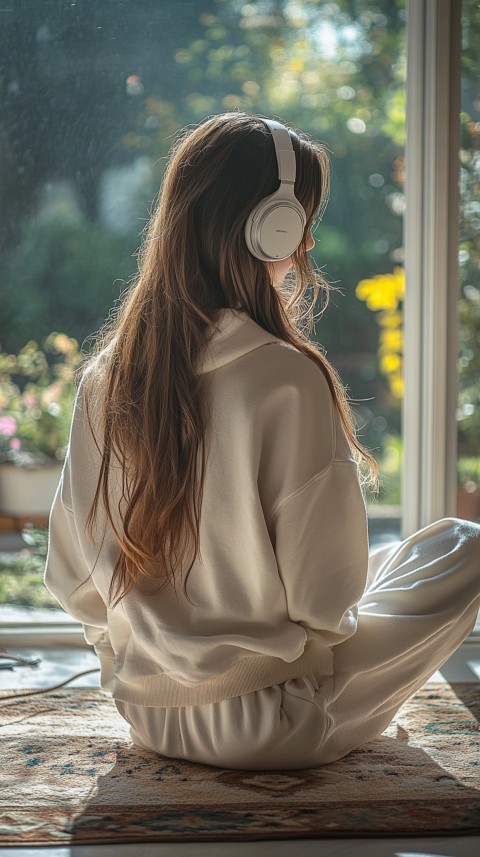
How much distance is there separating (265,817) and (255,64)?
1.85 metres

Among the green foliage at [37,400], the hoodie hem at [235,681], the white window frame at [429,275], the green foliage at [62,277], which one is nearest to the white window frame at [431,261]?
the white window frame at [429,275]

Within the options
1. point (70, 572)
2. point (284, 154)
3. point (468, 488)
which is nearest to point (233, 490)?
point (70, 572)

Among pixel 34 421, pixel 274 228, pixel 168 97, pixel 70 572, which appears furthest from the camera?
pixel 34 421

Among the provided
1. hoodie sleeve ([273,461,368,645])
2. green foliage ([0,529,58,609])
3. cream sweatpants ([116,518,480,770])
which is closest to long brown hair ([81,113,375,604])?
hoodie sleeve ([273,461,368,645])

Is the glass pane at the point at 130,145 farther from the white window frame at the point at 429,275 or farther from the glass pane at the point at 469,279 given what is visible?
the glass pane at the point at 469,279

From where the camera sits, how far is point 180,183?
1.73 m

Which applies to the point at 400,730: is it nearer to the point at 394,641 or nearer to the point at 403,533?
the point at 394,641

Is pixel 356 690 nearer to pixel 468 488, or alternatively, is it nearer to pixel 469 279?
pixel 468 488

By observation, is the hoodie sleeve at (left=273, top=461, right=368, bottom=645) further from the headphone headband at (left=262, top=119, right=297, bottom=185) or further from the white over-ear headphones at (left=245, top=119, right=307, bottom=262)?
the headphone headband at (left=262, top=119, right=297, bottom=185)

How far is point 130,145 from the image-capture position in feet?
8.59

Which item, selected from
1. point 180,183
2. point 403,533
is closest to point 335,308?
point 403,533

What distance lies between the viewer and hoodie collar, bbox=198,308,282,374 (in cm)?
167

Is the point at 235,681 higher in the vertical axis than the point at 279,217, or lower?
lower

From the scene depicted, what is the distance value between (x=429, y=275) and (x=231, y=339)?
1169 millimetres
